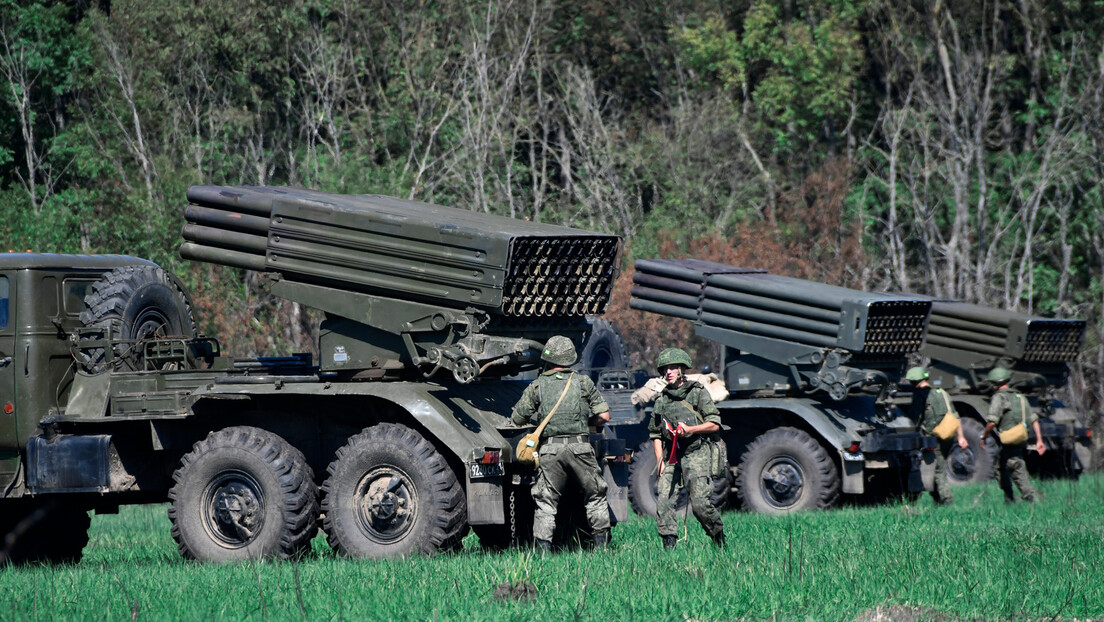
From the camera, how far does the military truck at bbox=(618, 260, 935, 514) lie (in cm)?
1605

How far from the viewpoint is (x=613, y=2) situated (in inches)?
1355

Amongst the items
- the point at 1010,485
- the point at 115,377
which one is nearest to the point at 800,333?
the point at 1010,485

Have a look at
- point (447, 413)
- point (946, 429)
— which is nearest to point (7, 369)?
point (447, 413)

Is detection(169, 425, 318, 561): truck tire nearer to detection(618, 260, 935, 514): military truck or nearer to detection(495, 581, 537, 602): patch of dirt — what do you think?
detection(495, 581, 537, 602): patch of dirt

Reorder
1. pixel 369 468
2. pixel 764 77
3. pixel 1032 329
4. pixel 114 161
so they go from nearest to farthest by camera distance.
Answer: pixel 369 468 < pixel 1032 329 < pixel 114 161 < pixel 764 77

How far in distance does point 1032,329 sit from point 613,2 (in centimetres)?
1633

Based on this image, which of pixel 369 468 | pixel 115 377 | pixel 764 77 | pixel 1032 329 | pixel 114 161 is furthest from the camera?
pixel 764 77

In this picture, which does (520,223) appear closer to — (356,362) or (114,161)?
(356,362)

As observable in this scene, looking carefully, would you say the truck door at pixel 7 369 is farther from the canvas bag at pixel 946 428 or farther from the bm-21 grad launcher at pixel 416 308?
the canvas bag at pixel 946 428

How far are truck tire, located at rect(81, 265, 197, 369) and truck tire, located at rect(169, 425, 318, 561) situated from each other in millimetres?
1456

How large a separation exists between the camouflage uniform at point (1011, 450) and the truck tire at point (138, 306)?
9.31 metres

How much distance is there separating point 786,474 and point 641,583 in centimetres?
780

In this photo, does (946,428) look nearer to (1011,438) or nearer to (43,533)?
(1011,438)

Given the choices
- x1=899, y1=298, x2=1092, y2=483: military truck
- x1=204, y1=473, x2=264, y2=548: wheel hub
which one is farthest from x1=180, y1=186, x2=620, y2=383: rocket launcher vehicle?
x1=899, y1=298, x2=1092, y2=483: military truck
